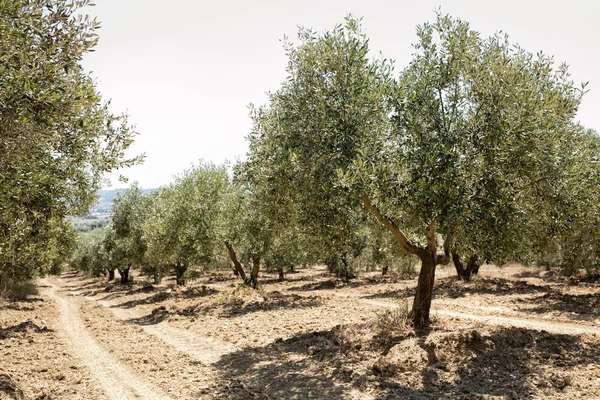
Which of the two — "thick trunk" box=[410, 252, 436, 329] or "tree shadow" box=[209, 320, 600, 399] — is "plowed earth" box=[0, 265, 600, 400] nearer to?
"tree shadow" box=[209, 320, 600, 399]

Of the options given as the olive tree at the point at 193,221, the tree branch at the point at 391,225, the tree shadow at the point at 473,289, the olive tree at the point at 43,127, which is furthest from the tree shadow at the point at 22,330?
the tree shadow at the point at 473,289

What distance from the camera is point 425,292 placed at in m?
16.1

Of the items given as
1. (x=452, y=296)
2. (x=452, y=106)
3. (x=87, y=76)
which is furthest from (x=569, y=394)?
(x=452, y=296)

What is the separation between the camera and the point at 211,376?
13.7 m

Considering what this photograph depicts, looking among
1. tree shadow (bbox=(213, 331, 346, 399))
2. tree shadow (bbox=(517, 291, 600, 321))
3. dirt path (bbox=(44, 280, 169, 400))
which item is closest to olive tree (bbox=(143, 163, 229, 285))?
dirt path (bbox=(44, 280, 169, 400))

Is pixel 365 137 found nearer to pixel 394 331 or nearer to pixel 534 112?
pixel 534 112

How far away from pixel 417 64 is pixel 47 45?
11.4 meters

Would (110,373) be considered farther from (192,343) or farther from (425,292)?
(425,292)

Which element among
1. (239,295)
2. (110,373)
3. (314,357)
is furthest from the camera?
(239,295)

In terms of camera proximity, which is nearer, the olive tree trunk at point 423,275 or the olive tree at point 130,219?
the olive tree trunk at point 423,275

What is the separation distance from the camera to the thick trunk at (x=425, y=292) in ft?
52.6

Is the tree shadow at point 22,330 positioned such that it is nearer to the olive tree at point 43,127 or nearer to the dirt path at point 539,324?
the olive tree at point 43,127

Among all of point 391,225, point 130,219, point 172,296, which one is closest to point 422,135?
point 391,225

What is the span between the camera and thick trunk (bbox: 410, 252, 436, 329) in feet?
52.6
